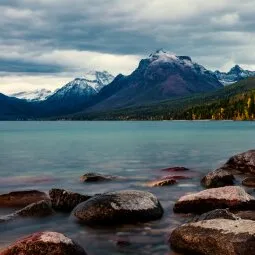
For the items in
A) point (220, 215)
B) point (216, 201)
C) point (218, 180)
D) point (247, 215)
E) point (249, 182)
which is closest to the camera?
point (220, 215)

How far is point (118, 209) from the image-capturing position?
896 inches

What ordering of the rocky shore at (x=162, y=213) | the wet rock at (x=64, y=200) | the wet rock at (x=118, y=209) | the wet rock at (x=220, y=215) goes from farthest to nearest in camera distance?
the wet rock at (x=64, y=200) < the wet rock at (x=118, y=209) < the wet rock at (x=220, y=215) < the rocky shore at (x=162, y=213)

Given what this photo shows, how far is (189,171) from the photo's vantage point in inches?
1783

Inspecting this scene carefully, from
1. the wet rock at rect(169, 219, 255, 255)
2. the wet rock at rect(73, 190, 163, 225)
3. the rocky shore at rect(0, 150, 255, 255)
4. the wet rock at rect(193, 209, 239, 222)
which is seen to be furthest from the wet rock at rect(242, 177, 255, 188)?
the wet rock at rect(169, 219, 255, 255)

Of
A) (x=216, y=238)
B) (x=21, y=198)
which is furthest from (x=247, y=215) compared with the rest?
(x=21, y=198)

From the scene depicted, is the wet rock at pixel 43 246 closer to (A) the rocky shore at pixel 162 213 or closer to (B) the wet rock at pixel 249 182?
(A) the rocky shore at pixel 162 213

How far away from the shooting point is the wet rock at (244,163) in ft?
137

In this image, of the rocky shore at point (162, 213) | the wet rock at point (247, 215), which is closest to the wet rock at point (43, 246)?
the rocky shore at point (162, 213)

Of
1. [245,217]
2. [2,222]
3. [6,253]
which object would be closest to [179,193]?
[245,217]

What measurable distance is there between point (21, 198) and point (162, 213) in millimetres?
9282

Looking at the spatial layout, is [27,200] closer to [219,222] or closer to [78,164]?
[219,222]

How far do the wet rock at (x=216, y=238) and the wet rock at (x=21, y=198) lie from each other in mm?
11915

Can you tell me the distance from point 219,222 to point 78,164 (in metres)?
40.8

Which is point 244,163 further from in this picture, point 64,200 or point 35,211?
point 35,211
